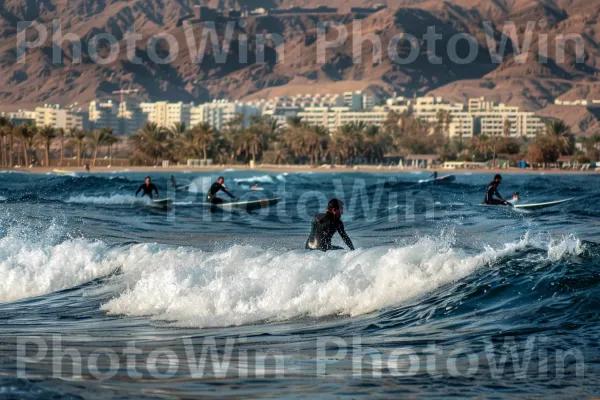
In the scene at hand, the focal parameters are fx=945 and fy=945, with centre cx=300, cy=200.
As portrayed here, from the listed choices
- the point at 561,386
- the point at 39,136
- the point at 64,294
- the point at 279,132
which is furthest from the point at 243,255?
the point at 279,132

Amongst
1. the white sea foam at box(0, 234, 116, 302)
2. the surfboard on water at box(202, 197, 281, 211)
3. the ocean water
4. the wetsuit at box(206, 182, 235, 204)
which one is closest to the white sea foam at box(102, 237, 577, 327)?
the ocean water

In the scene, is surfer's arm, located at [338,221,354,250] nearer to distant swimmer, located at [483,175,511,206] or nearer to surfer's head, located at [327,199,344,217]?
surfer's head, located at [327,199,344,217]

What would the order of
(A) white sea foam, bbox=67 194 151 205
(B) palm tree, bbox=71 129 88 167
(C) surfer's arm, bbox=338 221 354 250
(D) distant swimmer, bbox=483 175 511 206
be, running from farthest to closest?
1. (B) palm tree, bbox=71 129 88 167
2. (A) white sea foam, bbox=67 194 151 205
3. (D) distant swimmer, bbox=483 175 511 206
4. (C) surfer's arm, bbox=338 221 354 250

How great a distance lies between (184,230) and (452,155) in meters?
152

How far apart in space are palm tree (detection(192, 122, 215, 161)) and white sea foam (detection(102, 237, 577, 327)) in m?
139

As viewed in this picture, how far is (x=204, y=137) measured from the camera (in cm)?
15262

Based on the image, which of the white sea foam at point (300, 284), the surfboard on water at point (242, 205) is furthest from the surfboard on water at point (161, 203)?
the white sea foam at point (300, 284)

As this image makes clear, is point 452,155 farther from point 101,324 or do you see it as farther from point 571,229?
point 101,324

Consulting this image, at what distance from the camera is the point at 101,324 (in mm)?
12250

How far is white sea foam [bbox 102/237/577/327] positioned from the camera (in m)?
12.3

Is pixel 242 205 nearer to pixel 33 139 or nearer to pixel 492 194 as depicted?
pixel 492 194

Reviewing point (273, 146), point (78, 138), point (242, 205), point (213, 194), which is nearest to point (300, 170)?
point (273, 146)

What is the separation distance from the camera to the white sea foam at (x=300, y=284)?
40.5 feet

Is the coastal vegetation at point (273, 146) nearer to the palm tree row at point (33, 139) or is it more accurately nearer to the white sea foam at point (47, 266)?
the palm tree row at point (33, 139)
